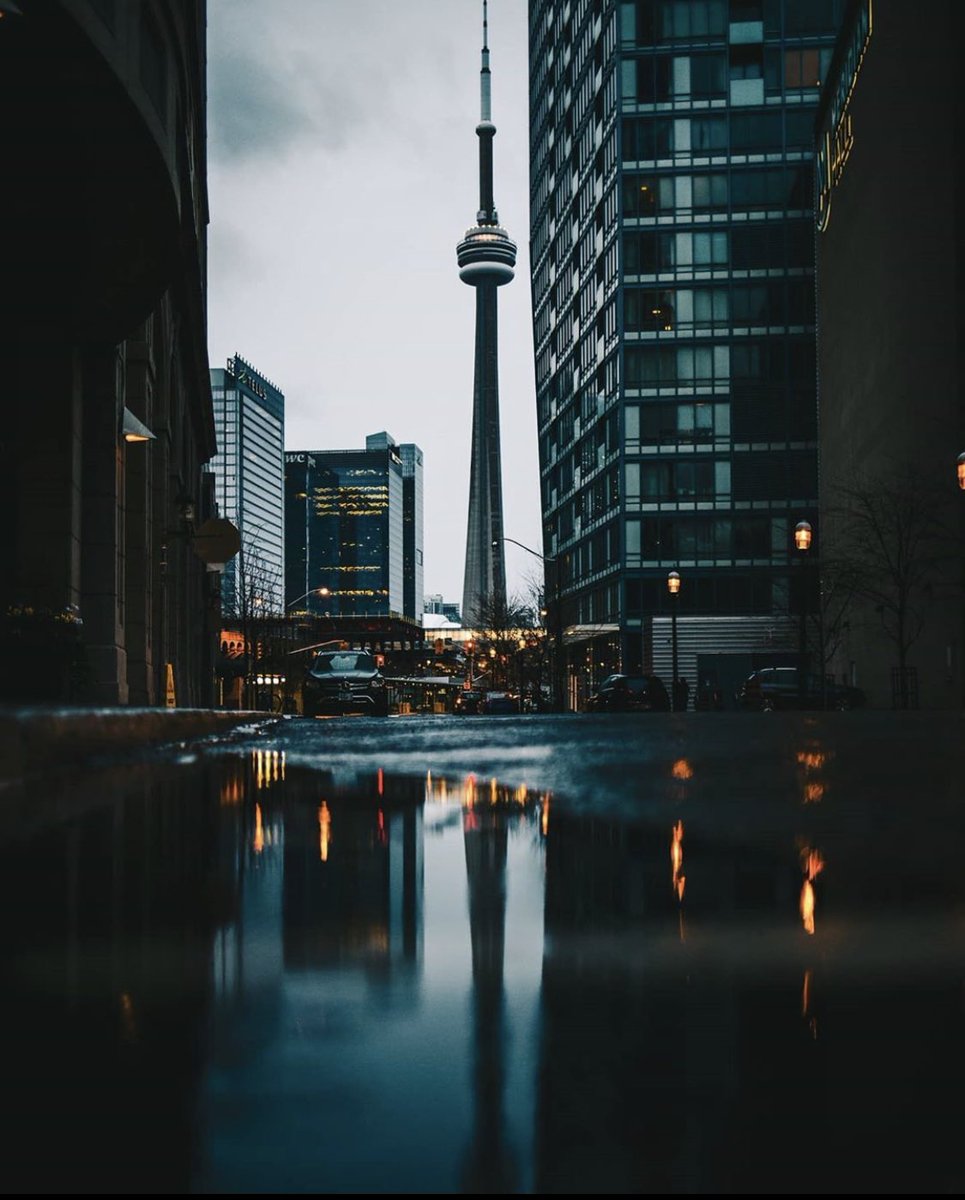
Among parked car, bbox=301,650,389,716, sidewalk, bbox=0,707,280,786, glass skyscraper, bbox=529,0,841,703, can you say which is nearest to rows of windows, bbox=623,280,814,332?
glass skyscraper, bbox=529,0,841,703

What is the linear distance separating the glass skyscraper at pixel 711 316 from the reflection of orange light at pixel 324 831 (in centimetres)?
7406

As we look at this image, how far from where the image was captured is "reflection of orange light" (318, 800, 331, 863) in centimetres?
448

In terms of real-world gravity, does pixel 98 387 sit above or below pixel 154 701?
above

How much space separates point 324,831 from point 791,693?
40081mm

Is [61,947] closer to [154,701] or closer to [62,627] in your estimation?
[62,627]

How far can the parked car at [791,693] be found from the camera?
43.0 meters

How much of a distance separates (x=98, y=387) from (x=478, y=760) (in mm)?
18930

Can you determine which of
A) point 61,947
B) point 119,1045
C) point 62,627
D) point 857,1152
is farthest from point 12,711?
point 62,627

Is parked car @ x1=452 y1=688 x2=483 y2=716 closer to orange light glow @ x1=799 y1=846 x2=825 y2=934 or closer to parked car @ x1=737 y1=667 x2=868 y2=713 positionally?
parked car @ x1=737 y1=667 x2=868 y2=713

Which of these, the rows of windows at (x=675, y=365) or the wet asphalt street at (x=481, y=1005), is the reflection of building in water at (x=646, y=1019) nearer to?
the wet asphalt street at (x=481, y=1005)

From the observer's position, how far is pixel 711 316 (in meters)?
80.2

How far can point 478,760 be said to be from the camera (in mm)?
9859

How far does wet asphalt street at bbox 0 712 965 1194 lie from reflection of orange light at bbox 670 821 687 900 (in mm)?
22

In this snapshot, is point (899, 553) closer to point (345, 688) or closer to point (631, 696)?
point (631, 696)
